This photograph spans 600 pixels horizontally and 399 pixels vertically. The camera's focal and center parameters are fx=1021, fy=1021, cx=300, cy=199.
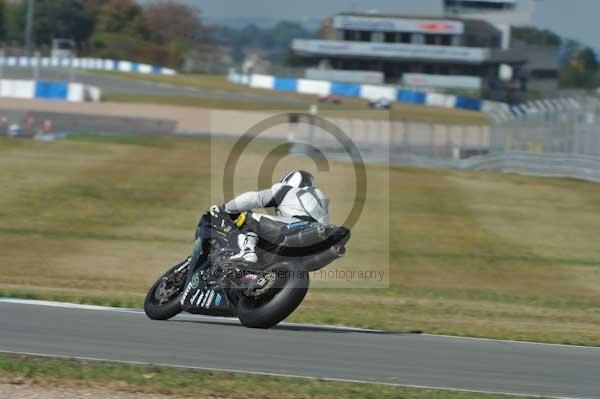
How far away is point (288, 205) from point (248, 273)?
2.22 feet

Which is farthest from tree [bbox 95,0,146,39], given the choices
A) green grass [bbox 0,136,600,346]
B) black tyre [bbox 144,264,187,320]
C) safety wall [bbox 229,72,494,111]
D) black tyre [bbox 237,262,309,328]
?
black tyre [bbox 237,262,309,328]

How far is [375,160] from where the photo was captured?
3359cm

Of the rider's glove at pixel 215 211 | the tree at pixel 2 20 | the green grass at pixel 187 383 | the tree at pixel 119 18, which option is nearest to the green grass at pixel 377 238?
the rider's glove at pixel 215 211

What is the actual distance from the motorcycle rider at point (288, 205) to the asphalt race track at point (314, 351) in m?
0.80

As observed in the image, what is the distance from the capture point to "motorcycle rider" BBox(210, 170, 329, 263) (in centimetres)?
873

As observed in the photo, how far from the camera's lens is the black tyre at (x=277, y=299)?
837 cm

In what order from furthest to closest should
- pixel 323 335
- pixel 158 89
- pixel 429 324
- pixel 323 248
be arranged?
pixel 158 89, pixel 429 324, pixel 323 335, pixel 323 248

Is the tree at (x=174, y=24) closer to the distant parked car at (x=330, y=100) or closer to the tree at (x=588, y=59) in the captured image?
the distant parked car at (x=330, y=100)

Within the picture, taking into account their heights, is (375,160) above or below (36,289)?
below

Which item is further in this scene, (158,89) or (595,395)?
(158,89)

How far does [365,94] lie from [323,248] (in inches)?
2922

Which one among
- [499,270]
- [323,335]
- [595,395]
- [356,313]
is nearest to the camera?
[595,395]

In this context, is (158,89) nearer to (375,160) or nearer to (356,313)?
(375,160)

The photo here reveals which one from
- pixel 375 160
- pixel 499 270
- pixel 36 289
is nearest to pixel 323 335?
pixel 36 289
